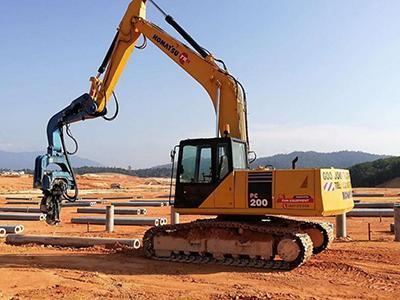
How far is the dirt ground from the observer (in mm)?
8797

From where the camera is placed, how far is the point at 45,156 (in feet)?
43.7

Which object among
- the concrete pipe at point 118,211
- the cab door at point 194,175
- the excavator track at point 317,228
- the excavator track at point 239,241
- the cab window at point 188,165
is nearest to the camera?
the excavator track at point 239,241

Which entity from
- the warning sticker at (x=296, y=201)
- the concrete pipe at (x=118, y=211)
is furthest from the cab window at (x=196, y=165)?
the concrete pipe at (x=118, y=211)

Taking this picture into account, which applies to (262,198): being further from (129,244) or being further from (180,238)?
(129,244)

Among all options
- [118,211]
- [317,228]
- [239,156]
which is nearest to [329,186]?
[317,228]

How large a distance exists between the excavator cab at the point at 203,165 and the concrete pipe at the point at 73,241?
2.53m

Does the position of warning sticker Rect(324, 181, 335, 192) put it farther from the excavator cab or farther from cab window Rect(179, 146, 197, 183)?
cab window Rect(179, 146, 197, 183)

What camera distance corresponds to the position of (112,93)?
1480cm

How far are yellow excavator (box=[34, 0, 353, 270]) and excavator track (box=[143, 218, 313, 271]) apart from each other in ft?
0.07

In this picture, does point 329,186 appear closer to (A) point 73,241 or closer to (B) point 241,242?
(B) point 241,242

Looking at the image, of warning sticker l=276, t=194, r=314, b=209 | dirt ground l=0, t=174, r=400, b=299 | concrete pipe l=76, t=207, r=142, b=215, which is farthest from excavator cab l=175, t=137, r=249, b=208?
concrete pipe l=76, t=207, r=142, b=215

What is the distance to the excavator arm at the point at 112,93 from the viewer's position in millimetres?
12836

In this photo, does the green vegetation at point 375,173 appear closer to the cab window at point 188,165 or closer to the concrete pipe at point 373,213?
the concrete pipe at point 373,213

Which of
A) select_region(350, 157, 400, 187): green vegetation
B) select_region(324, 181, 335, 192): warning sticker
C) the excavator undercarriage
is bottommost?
the excavator undercarriage
